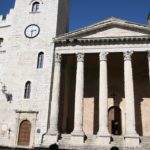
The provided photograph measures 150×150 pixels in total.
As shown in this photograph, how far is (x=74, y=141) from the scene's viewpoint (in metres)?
23.2

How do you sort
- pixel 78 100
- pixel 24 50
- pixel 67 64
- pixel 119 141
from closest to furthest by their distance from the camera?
pixel 119 141
pixel 78 100
pixel 24 50
pixel 67 64

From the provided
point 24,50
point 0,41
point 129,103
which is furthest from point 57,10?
point 129,103

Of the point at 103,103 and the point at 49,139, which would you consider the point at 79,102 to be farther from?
the point at 49,139

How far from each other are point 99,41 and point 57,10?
6469 mm

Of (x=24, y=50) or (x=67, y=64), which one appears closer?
(x=24, y=50)

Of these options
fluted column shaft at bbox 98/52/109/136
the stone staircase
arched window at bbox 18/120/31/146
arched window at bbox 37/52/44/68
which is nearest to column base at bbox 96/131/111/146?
fluted column shaft at bbox 98/52/109/136

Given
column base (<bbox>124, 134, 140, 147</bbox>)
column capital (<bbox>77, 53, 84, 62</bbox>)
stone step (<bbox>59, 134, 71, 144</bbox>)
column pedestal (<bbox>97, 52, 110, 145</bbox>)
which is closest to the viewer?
column base (<bbox>124, 134, 140, 147</bbox>)

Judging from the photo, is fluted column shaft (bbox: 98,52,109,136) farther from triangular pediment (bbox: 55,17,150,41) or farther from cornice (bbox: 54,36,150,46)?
triangular pediment (bbox: 55,17,150,41)

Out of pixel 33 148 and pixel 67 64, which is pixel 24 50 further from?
pixel 33 148

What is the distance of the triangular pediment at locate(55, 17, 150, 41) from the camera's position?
25.6m

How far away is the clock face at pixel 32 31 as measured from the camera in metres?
28.3

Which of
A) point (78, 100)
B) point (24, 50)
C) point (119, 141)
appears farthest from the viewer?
point (24, 50)

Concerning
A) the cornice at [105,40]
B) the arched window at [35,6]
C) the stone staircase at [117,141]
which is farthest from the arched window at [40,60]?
the stone staircase at [117,141]

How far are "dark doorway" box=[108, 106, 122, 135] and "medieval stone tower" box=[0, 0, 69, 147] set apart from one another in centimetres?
774
